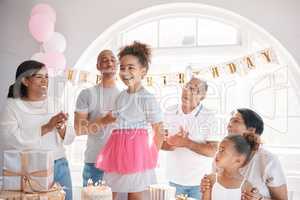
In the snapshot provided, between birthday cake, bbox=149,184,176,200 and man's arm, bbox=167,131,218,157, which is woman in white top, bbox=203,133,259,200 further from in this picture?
birthday cake, bbox=149,184,176,200

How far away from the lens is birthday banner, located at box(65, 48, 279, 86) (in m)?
1.82

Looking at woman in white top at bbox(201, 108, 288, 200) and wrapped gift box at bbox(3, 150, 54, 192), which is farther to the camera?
wrapped gift box at bbox(3, 150, 54, 192)

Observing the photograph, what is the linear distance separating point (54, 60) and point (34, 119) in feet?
1.01

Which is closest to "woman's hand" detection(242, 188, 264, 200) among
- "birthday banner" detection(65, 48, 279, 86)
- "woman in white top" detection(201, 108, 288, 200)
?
"woman in white top" detection(201, 108, 288, 200)

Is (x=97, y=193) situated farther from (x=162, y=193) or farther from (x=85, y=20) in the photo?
(x=85, y=20)

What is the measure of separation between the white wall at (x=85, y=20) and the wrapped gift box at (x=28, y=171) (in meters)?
0.33

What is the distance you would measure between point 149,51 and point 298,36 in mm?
683

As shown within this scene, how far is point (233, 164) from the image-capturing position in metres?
1.75

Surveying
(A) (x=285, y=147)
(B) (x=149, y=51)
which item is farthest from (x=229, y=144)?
(B) (x=149, y=51)

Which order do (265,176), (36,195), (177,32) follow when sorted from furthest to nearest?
(177,32), (36,195), (265,176)

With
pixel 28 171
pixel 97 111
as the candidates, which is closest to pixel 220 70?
pixel 97 111

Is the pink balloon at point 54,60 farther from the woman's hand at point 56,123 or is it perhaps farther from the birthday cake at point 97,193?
the birthday cake at point 97,193

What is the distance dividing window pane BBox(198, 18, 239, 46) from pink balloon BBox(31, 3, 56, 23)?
0.74 metres

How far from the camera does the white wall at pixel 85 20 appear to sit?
70.5 inches
